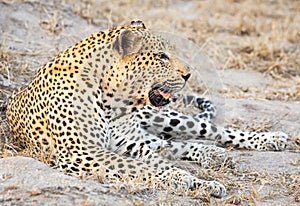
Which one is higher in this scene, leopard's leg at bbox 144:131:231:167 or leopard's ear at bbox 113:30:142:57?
leopard's ear at bbox 113:30:142:57

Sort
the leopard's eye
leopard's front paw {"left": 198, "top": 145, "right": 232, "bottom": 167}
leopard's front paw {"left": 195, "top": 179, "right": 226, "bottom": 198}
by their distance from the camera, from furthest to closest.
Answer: leopard's front paw {"left": 198, "top": 145, "right": 232, "bottom": 167}
the leopard's eye
leopard's front paw {"left": 195, "top": 179, "right": 226, "bottom": 198}

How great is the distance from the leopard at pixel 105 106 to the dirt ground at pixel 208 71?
0.28 meters

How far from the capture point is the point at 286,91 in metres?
8.58

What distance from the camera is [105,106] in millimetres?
5582

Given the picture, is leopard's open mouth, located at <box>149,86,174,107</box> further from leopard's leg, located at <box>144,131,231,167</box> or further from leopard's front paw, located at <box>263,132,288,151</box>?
leopard's front paw, located at <box>263,132,288,151</box>

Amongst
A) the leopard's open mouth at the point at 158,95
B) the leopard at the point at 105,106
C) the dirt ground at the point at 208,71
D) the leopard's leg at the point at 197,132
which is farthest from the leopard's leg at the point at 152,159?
the leopard's leg at the point at 197,132

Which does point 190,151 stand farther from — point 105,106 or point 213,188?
point 213,188

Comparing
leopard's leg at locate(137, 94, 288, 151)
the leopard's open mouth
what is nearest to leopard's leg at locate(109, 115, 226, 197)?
the leopard's open mouth

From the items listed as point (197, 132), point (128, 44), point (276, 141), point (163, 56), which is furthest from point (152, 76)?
point (276, 141)

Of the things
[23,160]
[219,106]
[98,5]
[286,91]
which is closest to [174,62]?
[23,160]

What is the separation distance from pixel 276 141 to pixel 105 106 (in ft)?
6.41

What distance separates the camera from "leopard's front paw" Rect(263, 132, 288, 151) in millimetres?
6695

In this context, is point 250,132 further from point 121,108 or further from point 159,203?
point 159,203

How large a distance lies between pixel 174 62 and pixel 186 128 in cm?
127
